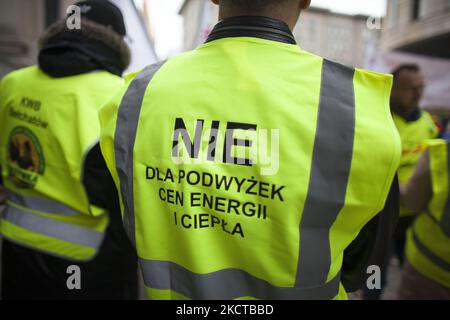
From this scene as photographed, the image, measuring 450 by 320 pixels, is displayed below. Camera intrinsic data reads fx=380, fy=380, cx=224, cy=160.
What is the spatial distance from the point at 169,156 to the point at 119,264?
1.06m

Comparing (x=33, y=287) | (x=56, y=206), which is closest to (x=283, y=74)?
(x=56, y=206)

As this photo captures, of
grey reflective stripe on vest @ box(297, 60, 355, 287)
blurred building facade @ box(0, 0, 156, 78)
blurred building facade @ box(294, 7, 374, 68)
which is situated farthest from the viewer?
blurred building facade @ box(294, 7, 374, 68)

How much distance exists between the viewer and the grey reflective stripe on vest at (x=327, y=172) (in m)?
0.98

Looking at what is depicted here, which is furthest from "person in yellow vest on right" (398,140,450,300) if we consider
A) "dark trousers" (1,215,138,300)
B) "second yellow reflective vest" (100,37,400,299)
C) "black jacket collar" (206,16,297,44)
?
"dark trousers" (1,215,138,300)

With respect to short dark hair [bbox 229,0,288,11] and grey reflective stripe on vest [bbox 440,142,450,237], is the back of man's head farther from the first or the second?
grey reflective stripe on vest [bbox 440,142,450,237]

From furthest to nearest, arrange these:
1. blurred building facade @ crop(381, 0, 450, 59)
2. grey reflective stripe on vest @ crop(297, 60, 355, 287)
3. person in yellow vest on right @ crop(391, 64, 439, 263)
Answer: blurred building facade @ crop(381, 0, 450, 59), person in yellow vest on right @ crop(391, 64, 439, 263), grey reflective stripe on vest @ crop(297, 60, 355, 287)

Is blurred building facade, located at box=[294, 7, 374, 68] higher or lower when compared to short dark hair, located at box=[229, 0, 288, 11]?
higher

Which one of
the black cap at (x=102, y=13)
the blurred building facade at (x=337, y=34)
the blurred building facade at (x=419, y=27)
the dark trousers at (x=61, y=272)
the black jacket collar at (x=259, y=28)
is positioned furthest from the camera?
the blurred building facade at (x=337, y=34)

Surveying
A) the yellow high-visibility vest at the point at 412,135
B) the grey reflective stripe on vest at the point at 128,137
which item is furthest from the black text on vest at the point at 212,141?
the yellow high-visibility vest at the point at 412,135

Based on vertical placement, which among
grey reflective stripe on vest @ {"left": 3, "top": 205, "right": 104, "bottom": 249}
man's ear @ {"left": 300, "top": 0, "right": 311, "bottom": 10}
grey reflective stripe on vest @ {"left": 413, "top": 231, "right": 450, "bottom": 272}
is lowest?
grey reflective stripe on vest @ {"left": 413, "top": 231, "right": 450, "bottom": 272}

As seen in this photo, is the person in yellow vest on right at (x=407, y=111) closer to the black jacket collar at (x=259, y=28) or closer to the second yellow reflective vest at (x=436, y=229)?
the second yellow reflective vest at (x=436, y=229)

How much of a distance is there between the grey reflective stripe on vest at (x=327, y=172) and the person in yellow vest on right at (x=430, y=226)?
1016 millimetres

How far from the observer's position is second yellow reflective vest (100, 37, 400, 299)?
99 cm

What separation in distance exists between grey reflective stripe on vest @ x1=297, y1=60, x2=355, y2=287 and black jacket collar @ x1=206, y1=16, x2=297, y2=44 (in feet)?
0.62
